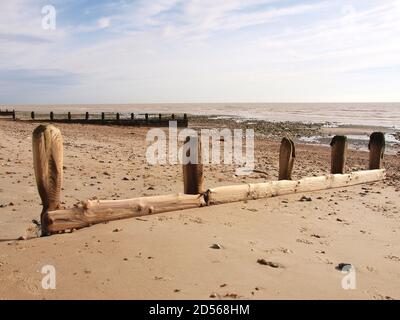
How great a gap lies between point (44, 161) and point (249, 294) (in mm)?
2662

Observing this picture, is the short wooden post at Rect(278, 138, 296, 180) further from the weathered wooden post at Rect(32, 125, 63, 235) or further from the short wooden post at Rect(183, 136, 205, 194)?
the weathered wooden post at Rect(32, 125, 63, 235)

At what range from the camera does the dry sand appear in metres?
3.20

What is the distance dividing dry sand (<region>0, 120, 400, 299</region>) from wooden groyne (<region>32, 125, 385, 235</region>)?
133 millimetres

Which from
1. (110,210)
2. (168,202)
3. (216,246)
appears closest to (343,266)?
(216,246)

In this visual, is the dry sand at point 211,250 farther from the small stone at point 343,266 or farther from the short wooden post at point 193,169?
the short wooden post at point 193,169

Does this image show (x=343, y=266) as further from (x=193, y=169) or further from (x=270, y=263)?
(x=193, y=169)

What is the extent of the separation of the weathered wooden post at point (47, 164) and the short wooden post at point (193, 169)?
1855mm

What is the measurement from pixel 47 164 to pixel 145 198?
1323 millimetres

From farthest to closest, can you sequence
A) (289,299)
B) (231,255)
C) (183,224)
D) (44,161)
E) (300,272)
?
(183,224), (44,161), (231,255), (300,272), (289,299)

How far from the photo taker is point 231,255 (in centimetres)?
391

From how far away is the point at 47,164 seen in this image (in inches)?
170

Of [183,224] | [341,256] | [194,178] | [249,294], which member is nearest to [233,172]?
[194,178]
